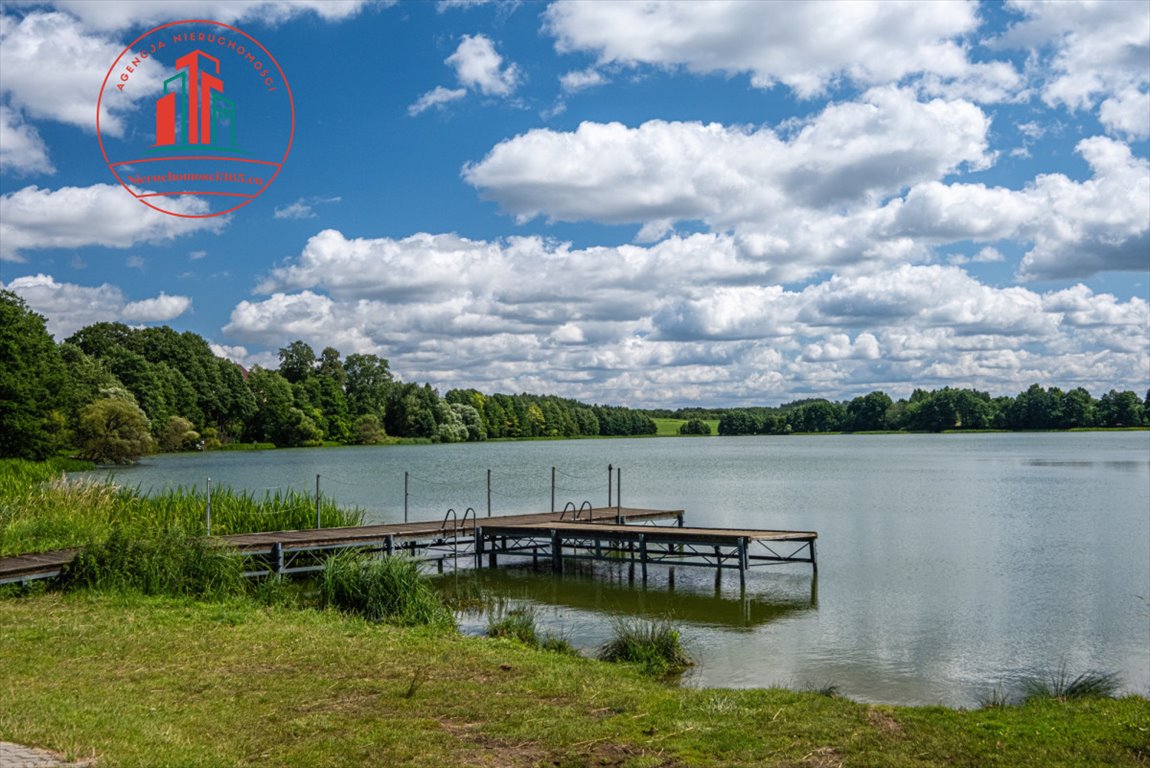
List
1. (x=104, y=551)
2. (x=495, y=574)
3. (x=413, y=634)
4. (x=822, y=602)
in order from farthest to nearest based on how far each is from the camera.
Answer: (x=495, y=574) < (x=822, y=602) < (x=104, y=551) < (x=413, y=634)

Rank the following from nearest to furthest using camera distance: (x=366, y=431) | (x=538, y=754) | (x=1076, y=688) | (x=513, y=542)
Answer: (x=538, y=754) < (x=1076, y=688) < (x=513, y=542) < (x=366, y=431)

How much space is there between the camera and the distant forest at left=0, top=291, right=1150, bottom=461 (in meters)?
48.8

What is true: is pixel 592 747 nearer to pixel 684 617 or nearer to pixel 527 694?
pixel 527 694

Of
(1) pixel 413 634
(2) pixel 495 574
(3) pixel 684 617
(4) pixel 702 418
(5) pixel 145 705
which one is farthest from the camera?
(4) pixel 702 418

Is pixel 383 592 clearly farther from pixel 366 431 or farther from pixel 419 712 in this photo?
pixel 366 431

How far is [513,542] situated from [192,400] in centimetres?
6168

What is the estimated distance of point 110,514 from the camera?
64.1 ft

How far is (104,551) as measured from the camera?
509 inches

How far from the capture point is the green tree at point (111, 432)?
192ft

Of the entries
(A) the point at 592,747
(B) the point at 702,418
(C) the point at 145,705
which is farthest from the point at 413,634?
(B) the point at 702,418

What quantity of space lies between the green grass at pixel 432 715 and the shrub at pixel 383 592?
6.86 ft

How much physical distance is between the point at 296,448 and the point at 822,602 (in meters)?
77.2

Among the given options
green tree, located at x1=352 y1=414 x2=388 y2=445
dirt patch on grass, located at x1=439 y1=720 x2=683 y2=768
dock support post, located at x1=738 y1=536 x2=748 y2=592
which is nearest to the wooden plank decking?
dock support post, located at x1=738 y1=536 x2=748 y2=592

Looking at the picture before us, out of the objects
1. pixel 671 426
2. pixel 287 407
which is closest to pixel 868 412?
pixel 671 426
